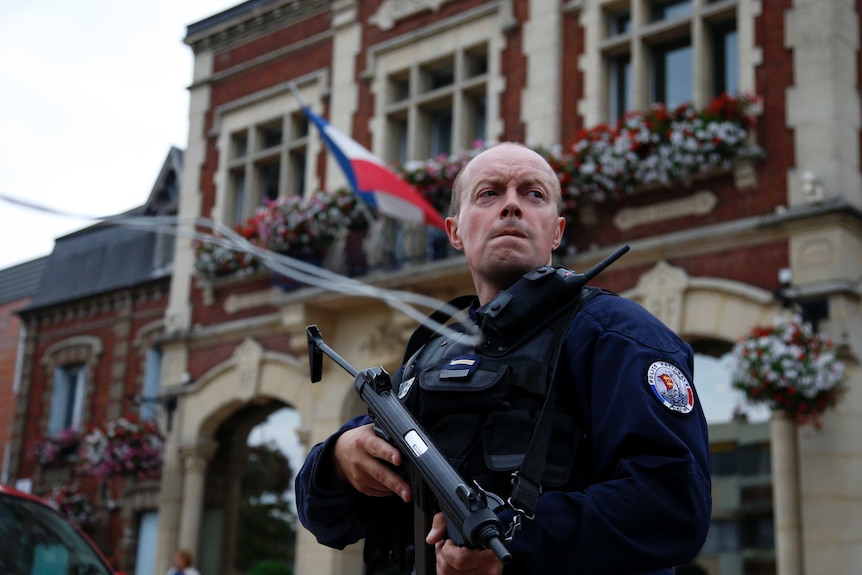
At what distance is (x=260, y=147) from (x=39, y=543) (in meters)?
12.0

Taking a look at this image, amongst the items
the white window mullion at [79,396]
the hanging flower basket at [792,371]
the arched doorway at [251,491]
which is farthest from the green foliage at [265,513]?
the hanging flower basket at [792,371]

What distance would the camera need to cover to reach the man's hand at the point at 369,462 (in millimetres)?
2100

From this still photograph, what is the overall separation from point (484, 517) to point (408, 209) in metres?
9.61

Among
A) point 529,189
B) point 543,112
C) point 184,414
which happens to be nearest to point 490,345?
point 529,189

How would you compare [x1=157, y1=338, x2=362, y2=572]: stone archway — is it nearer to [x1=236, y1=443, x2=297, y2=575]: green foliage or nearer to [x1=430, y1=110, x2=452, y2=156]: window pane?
[x1=236, y1=443, x2=297, y2=575]: green foliage

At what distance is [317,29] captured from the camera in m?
15.9

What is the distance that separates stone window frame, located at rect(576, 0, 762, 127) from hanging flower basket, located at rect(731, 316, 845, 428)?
2768 mm

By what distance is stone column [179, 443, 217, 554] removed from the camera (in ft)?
48.8

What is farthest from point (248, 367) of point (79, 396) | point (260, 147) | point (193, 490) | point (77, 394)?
point (77, 394)

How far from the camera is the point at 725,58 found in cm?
1148

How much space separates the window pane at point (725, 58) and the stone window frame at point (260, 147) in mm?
5896

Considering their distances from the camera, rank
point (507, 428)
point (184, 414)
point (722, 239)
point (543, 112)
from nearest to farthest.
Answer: point (507, 428), point (722, 239), point (543, 112), point (184, 414)

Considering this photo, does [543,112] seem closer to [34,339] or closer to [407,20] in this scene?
[407,20]

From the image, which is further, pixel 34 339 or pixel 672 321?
pixel 34 339
